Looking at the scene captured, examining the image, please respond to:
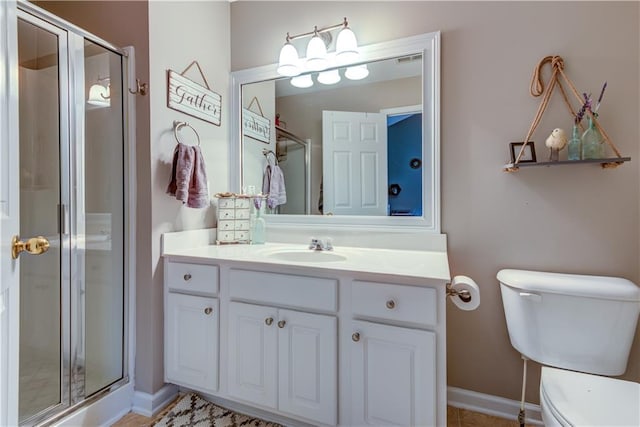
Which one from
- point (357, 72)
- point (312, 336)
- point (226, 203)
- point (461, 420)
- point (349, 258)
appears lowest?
point (461, 420)

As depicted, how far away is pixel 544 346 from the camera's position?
1190 mm


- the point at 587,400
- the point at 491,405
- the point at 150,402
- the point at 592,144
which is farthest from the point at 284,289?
the point at 592,144

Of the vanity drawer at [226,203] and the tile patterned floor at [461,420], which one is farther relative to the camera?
the vanity drawer at [226,203]

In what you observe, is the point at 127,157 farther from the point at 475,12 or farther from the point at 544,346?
the point at 544,346

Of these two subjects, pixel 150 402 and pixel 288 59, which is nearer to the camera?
pixel 150 402

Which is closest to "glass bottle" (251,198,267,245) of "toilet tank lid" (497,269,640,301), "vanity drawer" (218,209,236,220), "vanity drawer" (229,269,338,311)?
"vanity drawer" (218,209,236,220)

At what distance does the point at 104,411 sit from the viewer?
139 cm

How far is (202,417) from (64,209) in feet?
3.59

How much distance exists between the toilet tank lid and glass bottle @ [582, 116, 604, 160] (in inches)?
18.7

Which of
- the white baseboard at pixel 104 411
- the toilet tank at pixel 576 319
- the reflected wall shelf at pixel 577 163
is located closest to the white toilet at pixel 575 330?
the toilet tank at pixel 576 319

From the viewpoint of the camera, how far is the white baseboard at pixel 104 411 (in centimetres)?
129

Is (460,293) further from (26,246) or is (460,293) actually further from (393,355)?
(26,246)

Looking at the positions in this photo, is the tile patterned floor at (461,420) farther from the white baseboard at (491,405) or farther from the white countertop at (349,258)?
the white countertop at (349,258)

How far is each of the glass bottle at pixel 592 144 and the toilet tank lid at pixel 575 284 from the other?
47 centimetres
